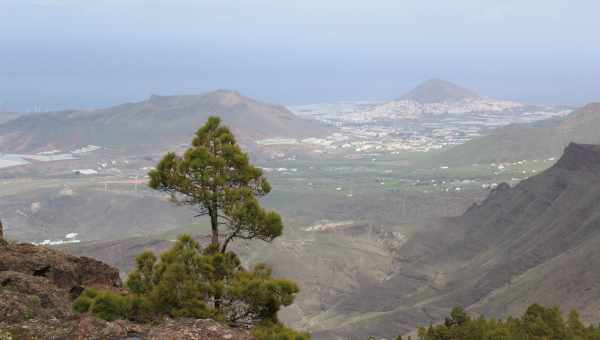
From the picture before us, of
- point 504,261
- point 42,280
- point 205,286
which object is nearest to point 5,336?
point 205,286

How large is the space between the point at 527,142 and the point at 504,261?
10652cm

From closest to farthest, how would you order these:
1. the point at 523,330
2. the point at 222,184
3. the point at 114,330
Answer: the point at 114,330
the point at 222,184
the point at 523,330

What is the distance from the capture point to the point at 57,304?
18234 millimetres

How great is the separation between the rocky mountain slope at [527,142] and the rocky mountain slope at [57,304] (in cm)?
15134

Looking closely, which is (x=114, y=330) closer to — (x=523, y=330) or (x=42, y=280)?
(x=42, y=280)

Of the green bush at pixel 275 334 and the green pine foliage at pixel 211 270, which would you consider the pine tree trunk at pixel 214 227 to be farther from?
the green bush at pixel 275 334

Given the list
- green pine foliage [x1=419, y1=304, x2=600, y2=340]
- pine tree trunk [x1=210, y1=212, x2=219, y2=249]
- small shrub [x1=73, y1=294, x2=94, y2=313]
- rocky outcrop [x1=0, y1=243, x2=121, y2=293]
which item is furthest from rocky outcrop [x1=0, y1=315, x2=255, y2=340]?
green pine foliage [x1=419, y1=304, x2=600, y2=340]

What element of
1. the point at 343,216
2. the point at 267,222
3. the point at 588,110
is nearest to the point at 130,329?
the point at 267,222

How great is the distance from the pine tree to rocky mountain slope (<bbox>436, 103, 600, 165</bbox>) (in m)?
150

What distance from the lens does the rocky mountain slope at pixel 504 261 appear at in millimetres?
57312

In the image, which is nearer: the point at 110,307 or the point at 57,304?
the point at 110,307

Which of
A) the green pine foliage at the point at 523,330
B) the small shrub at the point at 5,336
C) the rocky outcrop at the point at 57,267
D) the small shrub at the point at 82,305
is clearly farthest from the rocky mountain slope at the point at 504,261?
the small shrub at the point at 5,336

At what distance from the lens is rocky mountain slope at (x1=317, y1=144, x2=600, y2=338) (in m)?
57.3

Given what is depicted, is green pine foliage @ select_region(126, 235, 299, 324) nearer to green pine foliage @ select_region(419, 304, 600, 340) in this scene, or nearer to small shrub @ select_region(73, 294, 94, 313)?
small shrub @ select_region(73, 294, 94, 313)
